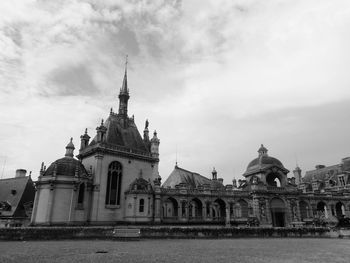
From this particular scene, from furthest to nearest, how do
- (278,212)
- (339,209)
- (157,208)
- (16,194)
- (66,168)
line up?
(339,209) → (278,212) → (16,194) → (157,208) → (66,168)

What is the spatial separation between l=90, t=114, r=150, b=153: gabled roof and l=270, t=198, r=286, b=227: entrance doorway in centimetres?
2759

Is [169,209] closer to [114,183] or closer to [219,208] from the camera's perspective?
[219,208]

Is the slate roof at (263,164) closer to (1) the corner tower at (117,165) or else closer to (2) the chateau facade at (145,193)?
(2) the chateau facade at (145,193)

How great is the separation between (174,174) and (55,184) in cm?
2495

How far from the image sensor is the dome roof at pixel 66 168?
44281 millimetres

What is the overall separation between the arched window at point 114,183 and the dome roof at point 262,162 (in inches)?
1140

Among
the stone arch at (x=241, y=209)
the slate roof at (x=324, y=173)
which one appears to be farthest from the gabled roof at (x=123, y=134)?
the slate roof at (x=324, y=173)

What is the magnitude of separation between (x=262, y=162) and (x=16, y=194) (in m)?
49.7

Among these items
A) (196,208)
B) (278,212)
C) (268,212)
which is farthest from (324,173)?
(196,208)

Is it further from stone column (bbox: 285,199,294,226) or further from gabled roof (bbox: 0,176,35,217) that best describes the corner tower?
stone column (bbox: 285,199,294,226)

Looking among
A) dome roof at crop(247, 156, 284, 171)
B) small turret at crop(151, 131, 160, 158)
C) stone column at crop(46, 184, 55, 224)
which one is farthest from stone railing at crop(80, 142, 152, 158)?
dome roof at crop(247, 156, 284, 171)

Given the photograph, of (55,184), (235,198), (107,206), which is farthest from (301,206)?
(55,184)

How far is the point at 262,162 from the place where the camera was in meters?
61.0

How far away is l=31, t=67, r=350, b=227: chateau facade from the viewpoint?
43.9 meters
